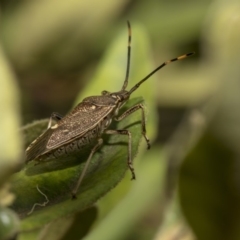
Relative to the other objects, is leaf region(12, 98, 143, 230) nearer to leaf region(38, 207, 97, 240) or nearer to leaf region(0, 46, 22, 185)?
leaf region(38, 207, 97, 240)

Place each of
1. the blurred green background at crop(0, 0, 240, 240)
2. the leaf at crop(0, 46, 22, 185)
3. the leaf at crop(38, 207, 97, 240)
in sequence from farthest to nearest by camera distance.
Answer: the leaf at crop(38, 207, 97, 240), the blurred green background at crop(0, 0, 240, 240), the leaf at crop(0, 46, 22, 185)

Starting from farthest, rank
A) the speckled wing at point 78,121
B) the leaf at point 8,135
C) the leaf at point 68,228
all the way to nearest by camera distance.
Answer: the speckled wing at point 78,121
the leaf at point 68,228
the leaf at point 8,135

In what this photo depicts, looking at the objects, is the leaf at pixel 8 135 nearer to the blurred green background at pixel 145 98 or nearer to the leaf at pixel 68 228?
the blurred green background at pixel 145 98

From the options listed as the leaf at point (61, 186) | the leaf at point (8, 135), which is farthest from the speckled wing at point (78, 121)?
the leaf at point (8, 135)

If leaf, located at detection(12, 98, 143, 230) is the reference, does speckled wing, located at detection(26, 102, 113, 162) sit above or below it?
below

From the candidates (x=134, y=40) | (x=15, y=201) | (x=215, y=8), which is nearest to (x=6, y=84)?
(x=15, y=201)

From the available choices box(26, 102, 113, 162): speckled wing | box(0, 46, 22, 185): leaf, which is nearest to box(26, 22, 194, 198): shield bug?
box(26, 102, 113, 162): speckled wing

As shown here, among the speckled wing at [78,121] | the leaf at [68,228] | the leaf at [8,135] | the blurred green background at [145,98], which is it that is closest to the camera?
the leaf at [8,135]

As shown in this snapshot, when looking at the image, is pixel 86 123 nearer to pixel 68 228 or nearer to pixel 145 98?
pixel 145 98


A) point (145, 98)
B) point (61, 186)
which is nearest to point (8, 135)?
point (61, 186)

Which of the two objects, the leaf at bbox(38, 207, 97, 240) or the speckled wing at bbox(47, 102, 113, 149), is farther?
the speckled wing at bbox(47, 102, 113, 149)
